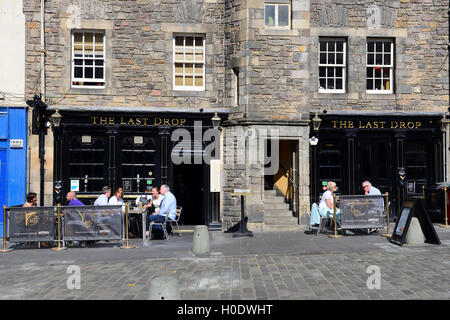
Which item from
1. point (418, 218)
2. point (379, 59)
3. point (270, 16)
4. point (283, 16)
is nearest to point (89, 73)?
point (270, 16)

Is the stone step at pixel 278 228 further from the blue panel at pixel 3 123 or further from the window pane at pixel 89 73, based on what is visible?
the blue panel at pixel 3 123

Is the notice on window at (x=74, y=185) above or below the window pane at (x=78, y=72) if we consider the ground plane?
below

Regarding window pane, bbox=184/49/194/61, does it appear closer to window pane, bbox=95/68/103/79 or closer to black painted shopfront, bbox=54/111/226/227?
black painted shopfront, bbox=54/111/226/227

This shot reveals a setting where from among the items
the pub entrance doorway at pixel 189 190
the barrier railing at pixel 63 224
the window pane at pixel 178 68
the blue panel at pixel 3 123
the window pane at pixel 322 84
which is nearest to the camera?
the barrier railing at pixel 63 224

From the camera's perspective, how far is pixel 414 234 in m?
11.4

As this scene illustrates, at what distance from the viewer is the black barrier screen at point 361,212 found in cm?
1257

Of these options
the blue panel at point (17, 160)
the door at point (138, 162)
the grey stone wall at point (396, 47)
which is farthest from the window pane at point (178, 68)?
the blue panel at point (17, 160)

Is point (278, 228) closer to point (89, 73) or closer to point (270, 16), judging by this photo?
point (270, 16)

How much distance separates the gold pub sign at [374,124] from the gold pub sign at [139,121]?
16.9 ft

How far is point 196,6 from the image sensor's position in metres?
15.5

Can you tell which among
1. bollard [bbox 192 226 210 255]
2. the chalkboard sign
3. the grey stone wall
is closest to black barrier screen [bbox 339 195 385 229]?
the chalkboard sign

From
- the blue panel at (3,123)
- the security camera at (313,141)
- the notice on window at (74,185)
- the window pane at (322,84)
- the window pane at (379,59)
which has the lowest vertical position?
the notice on window at (74,185)

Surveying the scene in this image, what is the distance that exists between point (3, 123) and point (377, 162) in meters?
12.2

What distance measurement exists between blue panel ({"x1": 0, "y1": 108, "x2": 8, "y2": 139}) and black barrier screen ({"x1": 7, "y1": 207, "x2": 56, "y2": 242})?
13.0ft
